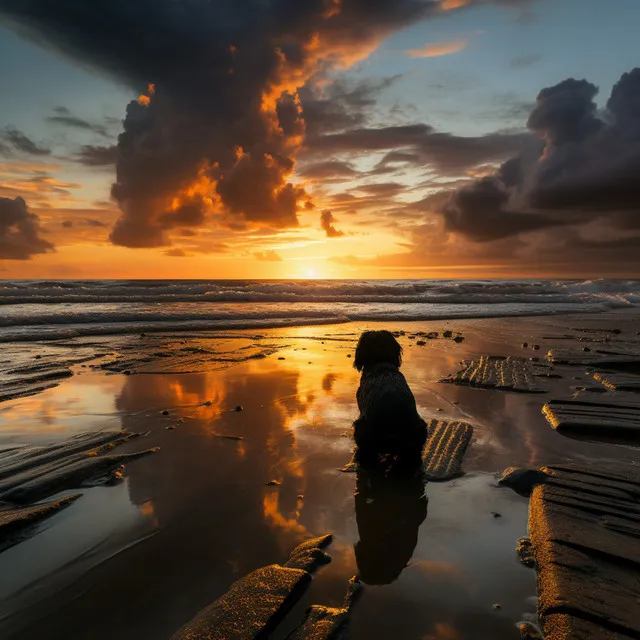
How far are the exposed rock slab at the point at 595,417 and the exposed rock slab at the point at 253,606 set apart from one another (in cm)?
578

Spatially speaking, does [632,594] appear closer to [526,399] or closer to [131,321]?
[526,399]

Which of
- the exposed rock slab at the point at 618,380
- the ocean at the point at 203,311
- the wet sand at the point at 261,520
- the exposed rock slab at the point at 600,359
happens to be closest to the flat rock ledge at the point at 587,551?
the wet sand at the point at 261,520

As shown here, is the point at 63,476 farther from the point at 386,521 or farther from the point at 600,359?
the point at 600,359

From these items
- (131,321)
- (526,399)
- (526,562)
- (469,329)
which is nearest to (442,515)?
(526,562)

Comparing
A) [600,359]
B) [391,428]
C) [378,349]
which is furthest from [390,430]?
[600,359]

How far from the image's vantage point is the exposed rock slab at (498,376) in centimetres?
971

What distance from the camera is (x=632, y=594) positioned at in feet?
9.87

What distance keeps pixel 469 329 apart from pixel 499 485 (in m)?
17.1

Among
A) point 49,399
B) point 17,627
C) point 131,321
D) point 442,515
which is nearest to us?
point 17,627

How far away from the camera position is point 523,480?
492 cm

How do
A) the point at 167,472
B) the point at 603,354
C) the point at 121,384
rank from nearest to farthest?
1. the point at 167,472
2. the point at 121,384
3. the point at 603,354

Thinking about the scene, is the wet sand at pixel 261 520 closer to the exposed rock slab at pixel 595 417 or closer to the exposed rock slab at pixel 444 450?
the exposed rock slab at pixel 444 450

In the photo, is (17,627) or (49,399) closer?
(17,627)

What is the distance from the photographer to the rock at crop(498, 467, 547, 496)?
15.9 feet
